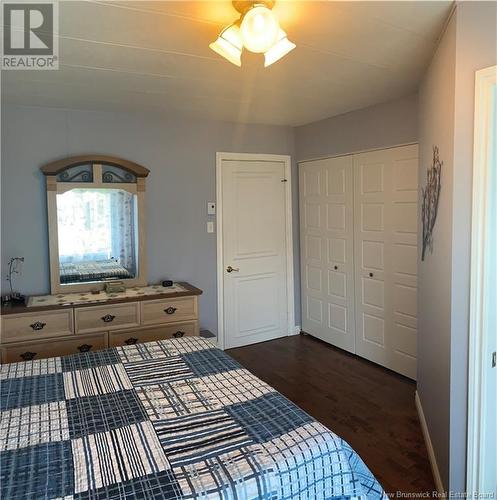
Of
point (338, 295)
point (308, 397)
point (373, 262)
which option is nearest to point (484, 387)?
point (308, 397)

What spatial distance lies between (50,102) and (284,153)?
2333 millimetres

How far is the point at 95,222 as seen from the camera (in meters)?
3.59

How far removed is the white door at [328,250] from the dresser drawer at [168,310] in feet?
5.00

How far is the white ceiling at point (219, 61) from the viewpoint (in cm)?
184

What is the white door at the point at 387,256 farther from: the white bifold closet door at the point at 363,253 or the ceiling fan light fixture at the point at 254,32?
the ceiling fan light fixture at the point at 254,32

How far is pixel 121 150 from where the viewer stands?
3.70m

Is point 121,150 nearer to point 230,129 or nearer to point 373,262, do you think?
point 230,129

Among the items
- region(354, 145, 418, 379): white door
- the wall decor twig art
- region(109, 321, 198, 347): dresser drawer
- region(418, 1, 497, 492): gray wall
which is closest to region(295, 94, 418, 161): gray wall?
region(354, 145, 418, 379): white door

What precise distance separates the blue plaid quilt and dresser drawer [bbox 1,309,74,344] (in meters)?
1.05

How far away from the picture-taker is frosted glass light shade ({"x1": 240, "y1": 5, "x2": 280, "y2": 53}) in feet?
5.65

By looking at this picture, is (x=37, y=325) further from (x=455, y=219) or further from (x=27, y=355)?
(x=455, y=219)

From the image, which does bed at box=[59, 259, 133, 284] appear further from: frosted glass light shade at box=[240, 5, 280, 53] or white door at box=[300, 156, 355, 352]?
frosted glass light shade at box=[240, 5, 280, 53]

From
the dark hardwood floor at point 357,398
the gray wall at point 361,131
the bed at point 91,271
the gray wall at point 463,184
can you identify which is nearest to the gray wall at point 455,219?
the gray wall at point 463,184

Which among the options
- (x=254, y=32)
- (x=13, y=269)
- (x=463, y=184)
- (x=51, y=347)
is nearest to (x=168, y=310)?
(x=51, y=347)
